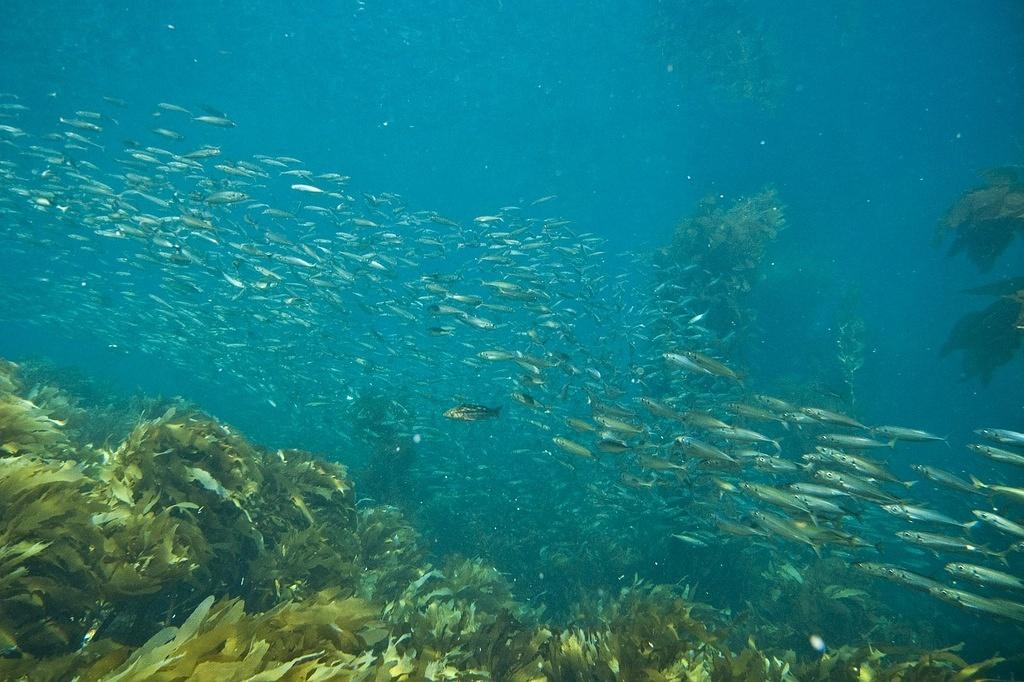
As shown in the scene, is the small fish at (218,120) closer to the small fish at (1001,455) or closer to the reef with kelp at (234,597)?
the reef with kelp at (234,597)

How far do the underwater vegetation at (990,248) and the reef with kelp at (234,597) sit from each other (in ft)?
31.8

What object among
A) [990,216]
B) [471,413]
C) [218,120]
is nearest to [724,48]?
[990,216]

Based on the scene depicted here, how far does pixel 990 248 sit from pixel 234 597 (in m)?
15.7

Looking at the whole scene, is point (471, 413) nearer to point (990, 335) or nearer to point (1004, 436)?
point (1004, 436)

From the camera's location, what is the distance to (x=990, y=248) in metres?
10.8

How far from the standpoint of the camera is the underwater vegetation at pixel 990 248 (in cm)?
1024

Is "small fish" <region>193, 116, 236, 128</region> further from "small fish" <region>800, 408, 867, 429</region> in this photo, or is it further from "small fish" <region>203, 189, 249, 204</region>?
"small fish" <region>800, 408, 867, 429</region>

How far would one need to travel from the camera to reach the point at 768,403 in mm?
7305

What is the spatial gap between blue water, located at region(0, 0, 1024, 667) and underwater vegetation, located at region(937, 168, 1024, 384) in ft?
3.51

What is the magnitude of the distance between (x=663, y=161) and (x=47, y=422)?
67634 millimetres

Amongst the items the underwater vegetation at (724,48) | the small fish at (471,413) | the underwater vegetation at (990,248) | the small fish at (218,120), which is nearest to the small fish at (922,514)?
the small fish at (471,413)

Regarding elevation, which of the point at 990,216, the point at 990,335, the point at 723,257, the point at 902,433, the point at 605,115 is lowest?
the point at 902,433

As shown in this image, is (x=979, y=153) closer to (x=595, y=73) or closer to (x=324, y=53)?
(x=595, y=73)

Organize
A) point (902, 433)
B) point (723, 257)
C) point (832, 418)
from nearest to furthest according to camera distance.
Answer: point (832, 418) < point (902, 433) < point (723, 257)
